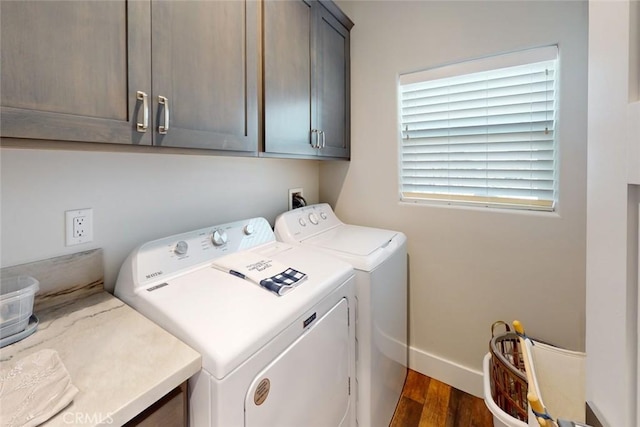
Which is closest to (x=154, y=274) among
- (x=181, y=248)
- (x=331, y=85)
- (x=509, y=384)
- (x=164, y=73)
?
(x=181, y=248)

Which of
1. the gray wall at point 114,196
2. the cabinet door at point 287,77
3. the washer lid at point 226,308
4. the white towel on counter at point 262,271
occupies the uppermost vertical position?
the cabinet door at point 287,77

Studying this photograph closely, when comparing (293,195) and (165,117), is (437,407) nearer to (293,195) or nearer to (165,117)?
(293,195)

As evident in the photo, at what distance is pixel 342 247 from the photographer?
1.51m

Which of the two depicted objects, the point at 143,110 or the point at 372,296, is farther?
the point at 372,296

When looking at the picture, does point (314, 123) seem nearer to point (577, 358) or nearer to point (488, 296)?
point (488, 296)

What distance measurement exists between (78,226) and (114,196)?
0.16m

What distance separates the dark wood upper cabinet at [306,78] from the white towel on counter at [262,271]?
0.50 m

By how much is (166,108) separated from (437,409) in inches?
82.1

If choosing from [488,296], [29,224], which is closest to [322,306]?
[29,224]

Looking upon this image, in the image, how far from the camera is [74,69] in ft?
2.35

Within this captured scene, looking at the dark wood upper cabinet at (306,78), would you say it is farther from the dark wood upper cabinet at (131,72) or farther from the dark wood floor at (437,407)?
the dark wood floor at (437,407)

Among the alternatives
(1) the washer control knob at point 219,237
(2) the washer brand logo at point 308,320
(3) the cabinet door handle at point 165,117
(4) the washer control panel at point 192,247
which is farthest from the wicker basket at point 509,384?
(3) the cabinet door handle at point 165,117

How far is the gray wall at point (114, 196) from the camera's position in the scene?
3.03 ft

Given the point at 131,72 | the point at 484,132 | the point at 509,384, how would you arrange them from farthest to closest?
the point at 484,132
the point at 509,384
the point at 131,72
